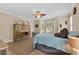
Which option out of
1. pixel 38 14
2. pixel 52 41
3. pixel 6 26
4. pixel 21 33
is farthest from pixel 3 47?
pixel 52 41

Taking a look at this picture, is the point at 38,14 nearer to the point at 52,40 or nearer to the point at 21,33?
the point at 21,33

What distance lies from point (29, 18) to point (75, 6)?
776 mm

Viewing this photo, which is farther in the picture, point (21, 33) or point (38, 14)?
point (21, 33)

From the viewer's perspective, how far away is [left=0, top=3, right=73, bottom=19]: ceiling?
1.38m

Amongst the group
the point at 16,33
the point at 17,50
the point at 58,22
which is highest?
the point at 58,22

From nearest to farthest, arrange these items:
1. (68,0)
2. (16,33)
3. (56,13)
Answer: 1. (68,0)
2. (56,13)
3. (16,33)

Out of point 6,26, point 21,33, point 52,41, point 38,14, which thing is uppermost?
point 38,14

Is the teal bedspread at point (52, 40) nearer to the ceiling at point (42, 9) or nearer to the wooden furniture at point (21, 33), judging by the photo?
the wooden furniture at point (21, 33)

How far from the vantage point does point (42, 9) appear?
1.52 metres

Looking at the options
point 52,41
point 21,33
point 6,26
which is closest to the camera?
point 6,26

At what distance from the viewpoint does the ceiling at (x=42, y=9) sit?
1.38m

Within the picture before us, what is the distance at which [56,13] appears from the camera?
158 centimetres

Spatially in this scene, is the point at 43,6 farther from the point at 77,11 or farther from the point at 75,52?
the point at 75,52

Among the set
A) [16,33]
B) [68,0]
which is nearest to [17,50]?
[16,33]
